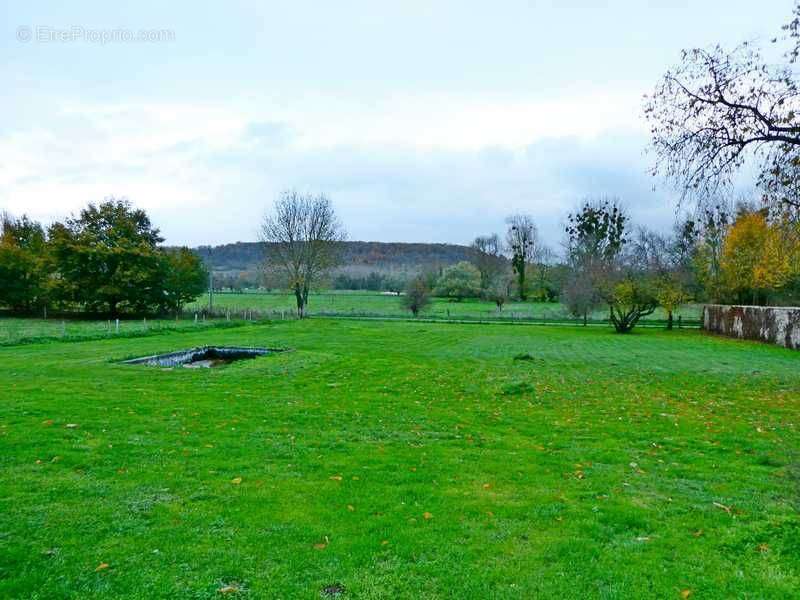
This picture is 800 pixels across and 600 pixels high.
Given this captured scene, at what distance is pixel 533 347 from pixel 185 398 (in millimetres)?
18588

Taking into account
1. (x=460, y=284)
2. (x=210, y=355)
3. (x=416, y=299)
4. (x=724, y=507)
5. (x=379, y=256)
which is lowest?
(x=210, y=355)

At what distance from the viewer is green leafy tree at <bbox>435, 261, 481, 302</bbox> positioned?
256ft

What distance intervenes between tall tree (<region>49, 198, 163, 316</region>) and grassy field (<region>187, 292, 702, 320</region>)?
656 centimetres

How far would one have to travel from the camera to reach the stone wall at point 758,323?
29.5 metres

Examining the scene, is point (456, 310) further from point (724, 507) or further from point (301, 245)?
point (724, 507)

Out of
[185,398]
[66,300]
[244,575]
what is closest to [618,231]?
[66,300]

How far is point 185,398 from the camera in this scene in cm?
1092

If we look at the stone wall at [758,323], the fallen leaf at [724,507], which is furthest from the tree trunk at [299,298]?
the fallen leaf at [724,507]

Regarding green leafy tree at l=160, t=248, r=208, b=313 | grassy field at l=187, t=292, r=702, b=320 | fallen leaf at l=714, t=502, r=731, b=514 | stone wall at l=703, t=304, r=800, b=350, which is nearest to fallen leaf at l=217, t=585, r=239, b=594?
fallen leaf at l=714, t=502, r=731, b=514

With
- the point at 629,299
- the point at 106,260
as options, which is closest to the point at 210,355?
the point at 106,260

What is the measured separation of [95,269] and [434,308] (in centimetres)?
3783

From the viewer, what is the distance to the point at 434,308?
219 ft

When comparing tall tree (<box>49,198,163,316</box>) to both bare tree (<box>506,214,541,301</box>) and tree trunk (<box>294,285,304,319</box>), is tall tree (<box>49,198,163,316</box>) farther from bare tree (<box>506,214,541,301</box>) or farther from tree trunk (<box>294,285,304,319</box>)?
bare tree (<box>506,214,541,301</box>)

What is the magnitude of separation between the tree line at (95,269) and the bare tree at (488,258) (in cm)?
4676
